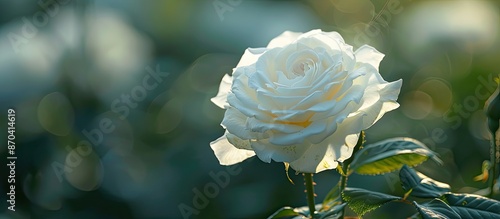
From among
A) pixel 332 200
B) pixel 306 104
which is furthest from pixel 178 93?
pixel 306 104

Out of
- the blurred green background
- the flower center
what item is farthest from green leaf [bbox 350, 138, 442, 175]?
the blurred green background

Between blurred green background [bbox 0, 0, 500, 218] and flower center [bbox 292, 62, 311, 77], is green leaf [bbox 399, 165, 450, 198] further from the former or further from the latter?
blurred green background [bbox 0, 0, 500, 218]

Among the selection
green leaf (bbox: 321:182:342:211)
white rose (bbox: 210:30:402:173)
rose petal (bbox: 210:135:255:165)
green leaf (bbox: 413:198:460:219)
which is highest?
white rose (bbox: 210:30:402:173)

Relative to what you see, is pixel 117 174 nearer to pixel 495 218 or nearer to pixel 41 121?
pixel 41 121

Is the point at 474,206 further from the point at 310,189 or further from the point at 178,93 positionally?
the point at 178,93

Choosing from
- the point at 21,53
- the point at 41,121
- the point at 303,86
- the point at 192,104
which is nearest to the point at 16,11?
the point at 21,53

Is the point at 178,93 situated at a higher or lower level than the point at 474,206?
lower

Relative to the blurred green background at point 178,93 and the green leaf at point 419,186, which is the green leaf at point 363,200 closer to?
the green leaf at point 419,186
